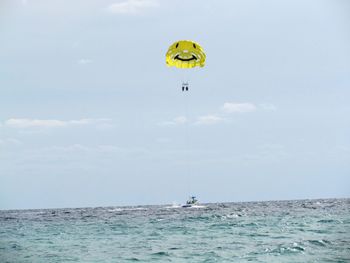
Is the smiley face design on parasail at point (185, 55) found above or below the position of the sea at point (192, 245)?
above

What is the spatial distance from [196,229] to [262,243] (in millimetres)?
10110

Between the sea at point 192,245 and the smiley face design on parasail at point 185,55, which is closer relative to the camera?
the sea at point 192,245

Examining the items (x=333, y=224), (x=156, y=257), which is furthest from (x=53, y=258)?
(x=333, y=224)

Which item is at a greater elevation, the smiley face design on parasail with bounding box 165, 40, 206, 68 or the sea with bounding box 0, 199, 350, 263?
the smiley face design on parasail with bounding box 165, 40, 206, 68

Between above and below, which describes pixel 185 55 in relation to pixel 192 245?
above

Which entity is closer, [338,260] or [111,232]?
[338,260]

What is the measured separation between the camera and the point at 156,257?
27000 millimetres

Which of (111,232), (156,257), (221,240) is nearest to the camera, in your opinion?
(156,257)

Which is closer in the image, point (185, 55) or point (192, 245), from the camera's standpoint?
point (192, 245)

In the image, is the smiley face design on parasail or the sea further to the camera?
the smiley face design on parasail

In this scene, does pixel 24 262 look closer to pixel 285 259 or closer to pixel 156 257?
pixel 156 257

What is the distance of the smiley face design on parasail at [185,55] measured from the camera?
125 feet

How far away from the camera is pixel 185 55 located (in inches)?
1548

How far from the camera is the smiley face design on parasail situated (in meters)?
38.1
